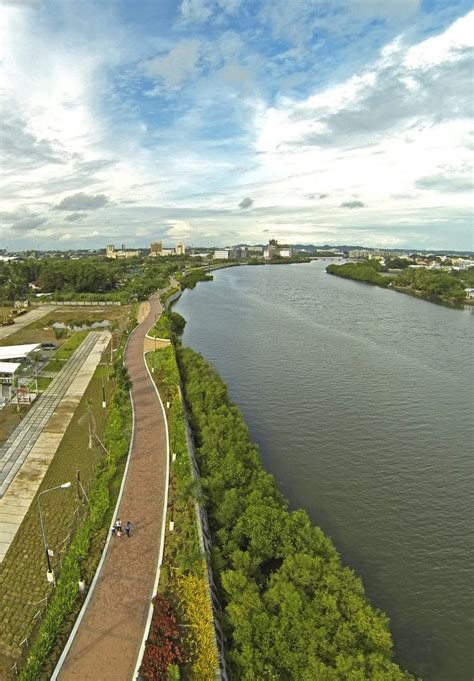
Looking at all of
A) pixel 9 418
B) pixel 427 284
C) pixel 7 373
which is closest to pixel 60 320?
A: pixel 7 373

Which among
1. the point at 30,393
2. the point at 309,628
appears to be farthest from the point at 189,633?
the point at 30,393

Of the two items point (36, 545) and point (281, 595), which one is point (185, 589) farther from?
point (36, 545)

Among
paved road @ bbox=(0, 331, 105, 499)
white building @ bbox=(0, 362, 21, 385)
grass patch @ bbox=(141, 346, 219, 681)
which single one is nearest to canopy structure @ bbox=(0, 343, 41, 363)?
A: white building @ bbox=(0, 362, 21, 385)

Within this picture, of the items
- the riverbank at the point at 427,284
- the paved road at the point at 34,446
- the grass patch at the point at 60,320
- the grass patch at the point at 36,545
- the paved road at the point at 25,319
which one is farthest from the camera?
the riverbank at the point at 427,284

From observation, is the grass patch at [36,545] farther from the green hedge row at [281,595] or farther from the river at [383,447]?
the river at [383,447]

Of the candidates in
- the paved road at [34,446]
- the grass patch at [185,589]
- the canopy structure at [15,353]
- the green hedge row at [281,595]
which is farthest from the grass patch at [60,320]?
the green hedge row at [281,595]

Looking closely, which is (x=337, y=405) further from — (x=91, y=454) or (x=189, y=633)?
(x=189, y=633)
